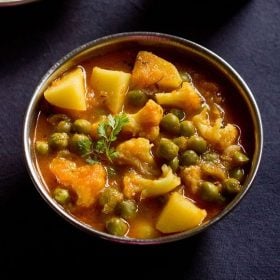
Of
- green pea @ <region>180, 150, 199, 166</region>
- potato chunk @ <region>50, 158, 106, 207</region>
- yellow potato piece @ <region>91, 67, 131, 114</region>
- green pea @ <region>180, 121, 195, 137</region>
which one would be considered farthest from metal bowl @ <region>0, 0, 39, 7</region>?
green pea @ <region>180, 150, 199, 166</region>

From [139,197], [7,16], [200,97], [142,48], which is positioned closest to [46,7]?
[7,16]

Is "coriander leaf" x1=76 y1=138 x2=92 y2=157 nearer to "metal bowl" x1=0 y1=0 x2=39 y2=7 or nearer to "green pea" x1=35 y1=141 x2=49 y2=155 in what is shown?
"green pea" x1=35 y1=141 x2=49 y2=155

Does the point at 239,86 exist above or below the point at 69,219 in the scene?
above

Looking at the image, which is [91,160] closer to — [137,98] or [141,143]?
[141,143]

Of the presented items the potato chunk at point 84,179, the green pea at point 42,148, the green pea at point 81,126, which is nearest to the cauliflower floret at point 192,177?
the potato chunk at point 84,179

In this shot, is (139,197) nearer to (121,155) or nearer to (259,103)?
(121,155)

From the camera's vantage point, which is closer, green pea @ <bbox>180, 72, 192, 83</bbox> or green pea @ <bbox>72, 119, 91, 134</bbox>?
green pea @ <bbox>72, 119, 91, 134</bbox>
